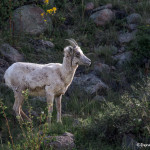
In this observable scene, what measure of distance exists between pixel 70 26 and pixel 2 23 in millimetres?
2899

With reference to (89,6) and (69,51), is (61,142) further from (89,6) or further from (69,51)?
(89,6)

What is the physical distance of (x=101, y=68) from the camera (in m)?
11.1

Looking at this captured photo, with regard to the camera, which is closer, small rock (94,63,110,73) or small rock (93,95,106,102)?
small rock (93,95,106,102)

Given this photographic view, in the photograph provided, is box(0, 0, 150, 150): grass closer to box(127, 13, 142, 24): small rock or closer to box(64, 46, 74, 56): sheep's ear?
box(127, 13, 142, 24): small rock

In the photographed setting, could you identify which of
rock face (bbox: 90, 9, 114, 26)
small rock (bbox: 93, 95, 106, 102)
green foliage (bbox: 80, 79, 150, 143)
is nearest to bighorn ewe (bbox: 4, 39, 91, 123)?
green foliage (bbox: 80, 79, 150, 143)

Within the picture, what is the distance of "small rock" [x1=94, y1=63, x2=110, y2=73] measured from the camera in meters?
11.0

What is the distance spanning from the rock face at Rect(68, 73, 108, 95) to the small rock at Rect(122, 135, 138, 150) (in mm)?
3632

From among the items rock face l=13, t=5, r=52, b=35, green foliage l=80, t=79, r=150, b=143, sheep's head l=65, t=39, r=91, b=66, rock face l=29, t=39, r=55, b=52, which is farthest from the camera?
rock face l=13, t=5, r=52, b=35

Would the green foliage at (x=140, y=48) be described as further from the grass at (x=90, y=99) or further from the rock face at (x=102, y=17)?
the rock face at (x=102, y=17)

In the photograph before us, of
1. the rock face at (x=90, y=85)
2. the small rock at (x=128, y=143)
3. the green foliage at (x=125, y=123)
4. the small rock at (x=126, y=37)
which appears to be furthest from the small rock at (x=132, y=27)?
the small rock at (x=128, y=143)

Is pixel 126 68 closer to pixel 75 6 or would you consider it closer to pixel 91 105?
pixel 91 105

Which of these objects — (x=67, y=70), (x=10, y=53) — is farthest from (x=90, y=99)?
(x=10, y=53)

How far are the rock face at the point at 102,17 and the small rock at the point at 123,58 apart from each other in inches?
82.6

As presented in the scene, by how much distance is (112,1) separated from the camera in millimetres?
14414
